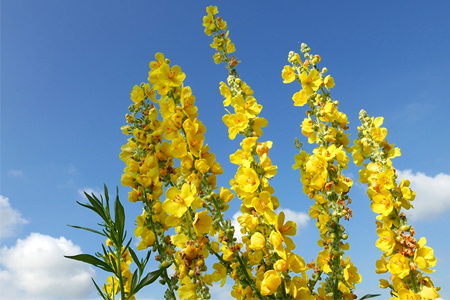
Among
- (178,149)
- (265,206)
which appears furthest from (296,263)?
(178,149)

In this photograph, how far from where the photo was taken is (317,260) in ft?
8.72

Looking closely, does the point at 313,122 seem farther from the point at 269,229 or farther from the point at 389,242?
the point at 269,229

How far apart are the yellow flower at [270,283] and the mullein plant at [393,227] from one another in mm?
1375

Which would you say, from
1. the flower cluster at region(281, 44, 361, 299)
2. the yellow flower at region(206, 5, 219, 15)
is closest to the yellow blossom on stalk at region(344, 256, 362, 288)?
the flower cluster at region(281, 44, 361, 299)

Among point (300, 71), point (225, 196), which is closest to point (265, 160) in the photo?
point (225, 196)

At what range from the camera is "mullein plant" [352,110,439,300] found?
8.27ft

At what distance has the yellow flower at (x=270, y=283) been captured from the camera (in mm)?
1686

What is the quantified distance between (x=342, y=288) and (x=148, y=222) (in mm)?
1659

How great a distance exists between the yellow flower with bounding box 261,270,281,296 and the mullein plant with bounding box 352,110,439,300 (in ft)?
4.51

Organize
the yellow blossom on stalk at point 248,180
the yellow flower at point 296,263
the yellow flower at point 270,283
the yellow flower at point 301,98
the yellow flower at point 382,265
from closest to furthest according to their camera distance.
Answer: the yellow flower at point 270,283 < the yellow flower at point 296,263 < the yellow blossom on stalk at point 248,180 < the yellow flower at point 382,265 < the yellow flower at point 301,98

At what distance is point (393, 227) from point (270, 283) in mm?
1591

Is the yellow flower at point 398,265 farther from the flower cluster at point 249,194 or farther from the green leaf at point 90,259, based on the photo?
the green leaf at point 90,259

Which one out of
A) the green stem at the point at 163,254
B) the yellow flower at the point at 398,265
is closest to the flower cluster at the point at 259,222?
the green stem at the point at 163,254

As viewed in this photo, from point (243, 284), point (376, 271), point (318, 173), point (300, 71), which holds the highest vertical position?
point (300, 71)
